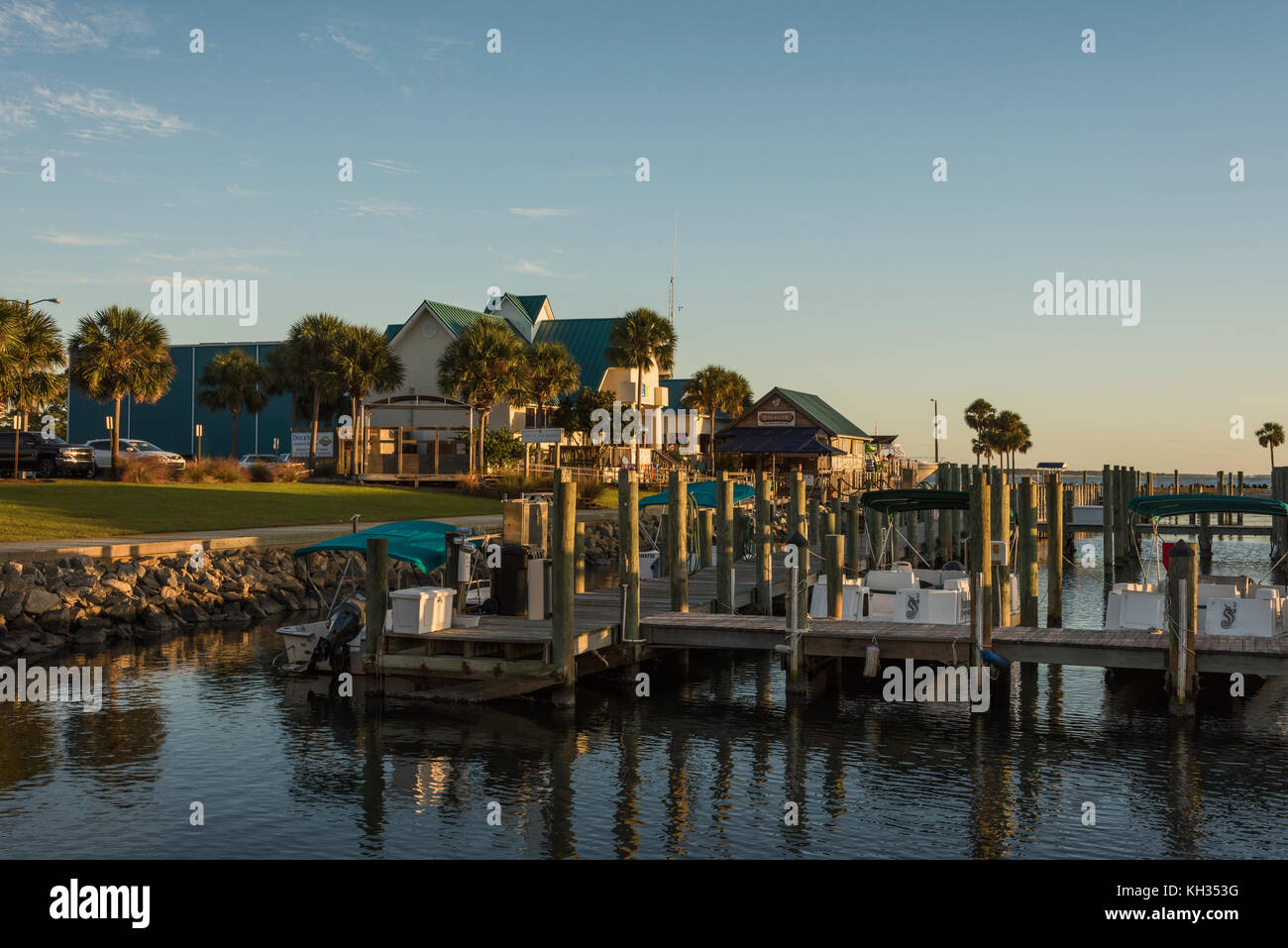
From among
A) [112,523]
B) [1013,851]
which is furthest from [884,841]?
[112,523]

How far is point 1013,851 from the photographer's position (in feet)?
43.3

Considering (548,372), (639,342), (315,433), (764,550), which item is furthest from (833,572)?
(639,342)

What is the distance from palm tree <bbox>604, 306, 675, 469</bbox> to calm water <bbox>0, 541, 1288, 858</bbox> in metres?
58.9

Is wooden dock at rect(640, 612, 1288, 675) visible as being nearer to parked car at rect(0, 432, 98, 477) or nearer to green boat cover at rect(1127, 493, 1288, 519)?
green boat cover at rect(1127, 493, 1288, 519)

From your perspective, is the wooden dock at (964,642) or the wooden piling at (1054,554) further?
the wooden piling at (1054,554)

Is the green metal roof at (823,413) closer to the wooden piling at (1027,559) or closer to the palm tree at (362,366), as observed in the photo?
the palm tree at (362,366)

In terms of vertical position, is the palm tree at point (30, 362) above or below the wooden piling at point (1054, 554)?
above

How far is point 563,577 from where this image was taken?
1870cm

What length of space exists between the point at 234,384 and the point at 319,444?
21.8 metres

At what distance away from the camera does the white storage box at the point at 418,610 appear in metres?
19.7

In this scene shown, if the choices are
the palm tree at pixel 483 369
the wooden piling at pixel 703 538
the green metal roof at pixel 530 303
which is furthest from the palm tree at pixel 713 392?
the wooden piling at pixel 703 538

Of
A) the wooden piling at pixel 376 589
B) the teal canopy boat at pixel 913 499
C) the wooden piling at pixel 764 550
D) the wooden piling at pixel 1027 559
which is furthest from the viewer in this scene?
the teal canopy boat at pixel 913 499

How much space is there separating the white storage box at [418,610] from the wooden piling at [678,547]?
Result: 183 inches

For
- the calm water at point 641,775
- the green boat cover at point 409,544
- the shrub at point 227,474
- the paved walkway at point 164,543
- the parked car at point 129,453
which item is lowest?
the calm water at point 641,775
